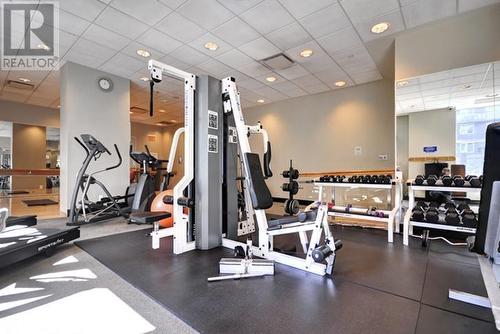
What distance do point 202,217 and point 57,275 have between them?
57.2 inches

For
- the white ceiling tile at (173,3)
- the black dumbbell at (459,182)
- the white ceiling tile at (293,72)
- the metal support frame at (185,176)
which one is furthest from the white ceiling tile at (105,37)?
the black dumbbell at (459,182)

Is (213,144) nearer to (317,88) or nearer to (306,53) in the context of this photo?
(306,53)

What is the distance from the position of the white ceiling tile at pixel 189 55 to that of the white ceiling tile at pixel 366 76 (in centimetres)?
334

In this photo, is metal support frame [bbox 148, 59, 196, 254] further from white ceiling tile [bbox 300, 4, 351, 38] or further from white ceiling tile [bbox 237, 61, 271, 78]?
white ceiling tile [bbox 237, 61, 271, 78]

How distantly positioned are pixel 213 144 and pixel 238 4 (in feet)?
6.11

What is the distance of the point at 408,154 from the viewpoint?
171 inches

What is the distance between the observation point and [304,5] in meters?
3.21

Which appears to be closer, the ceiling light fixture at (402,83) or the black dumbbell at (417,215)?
the black dumbbell at (417,215)

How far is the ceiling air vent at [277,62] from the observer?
468 centimetres

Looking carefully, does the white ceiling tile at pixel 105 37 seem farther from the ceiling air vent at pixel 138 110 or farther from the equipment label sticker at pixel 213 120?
the ceiling air vent at pixel 138 110

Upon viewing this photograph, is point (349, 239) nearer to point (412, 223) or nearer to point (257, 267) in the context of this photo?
point (412, 223)

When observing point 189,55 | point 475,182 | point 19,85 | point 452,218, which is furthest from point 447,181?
point 19,85

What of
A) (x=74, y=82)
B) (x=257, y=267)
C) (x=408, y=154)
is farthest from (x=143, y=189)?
(x=408, y=154)

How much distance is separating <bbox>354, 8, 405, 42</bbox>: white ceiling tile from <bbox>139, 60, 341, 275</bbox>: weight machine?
88.9 inches
